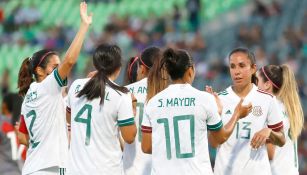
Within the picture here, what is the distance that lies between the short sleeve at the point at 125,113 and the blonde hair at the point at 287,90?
2.01 m

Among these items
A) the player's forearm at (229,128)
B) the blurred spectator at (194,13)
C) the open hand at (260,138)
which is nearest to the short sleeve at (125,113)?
the player's forearm at (229,128)

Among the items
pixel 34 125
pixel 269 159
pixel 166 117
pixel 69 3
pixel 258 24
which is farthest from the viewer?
pixel 69 3

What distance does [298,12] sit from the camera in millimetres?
23312

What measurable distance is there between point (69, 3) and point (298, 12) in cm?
714

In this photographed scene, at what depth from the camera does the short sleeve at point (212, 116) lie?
340 inches

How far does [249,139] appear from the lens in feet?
32.0

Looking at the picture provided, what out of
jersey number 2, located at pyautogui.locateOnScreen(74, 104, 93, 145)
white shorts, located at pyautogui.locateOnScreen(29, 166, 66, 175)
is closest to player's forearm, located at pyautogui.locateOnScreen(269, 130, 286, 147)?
jersey number 2, located at pyautogui.locateOnScreen(74, 104, 93, 145)

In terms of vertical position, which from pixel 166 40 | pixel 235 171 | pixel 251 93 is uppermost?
pixel 166 40

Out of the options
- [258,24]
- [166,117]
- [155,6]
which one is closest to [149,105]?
[166,117]

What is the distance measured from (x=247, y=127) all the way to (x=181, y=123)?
1.27m

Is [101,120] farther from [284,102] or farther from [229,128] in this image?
[284,102]

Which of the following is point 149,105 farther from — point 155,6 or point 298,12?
point 155,6

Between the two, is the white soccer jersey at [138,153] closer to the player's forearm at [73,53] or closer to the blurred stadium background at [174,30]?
the player's forearm at [73,53]

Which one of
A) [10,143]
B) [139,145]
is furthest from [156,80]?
[10,143]
